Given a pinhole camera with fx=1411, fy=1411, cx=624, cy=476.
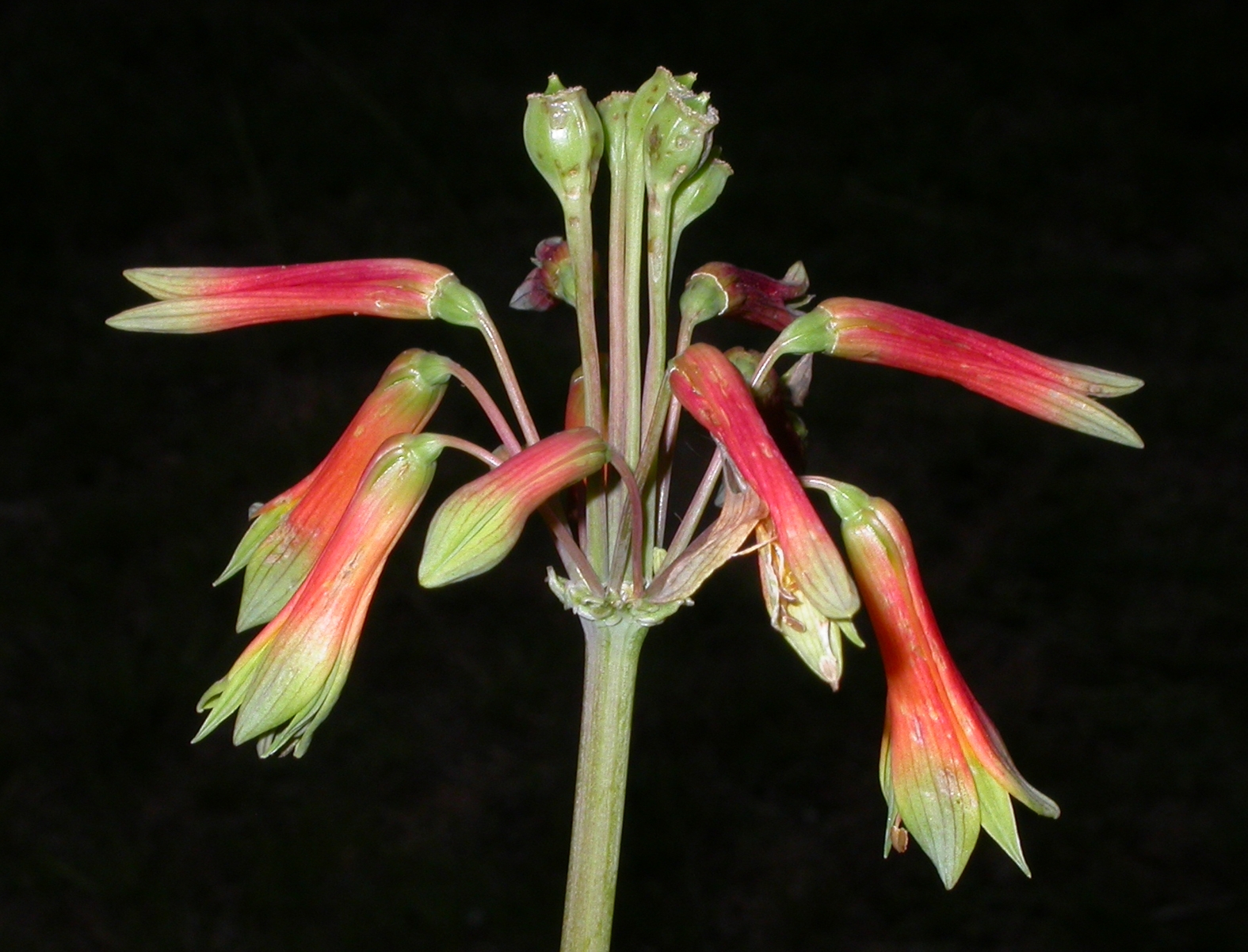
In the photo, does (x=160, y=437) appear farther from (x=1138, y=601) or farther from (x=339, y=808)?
(x=1138, y=601)

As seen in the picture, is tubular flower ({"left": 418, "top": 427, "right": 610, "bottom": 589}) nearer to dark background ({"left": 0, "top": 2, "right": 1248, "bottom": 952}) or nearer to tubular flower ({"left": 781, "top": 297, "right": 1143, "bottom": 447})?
tubular flower ({"left": 781, "top": 297, "right": 1143, "bottom": 447})

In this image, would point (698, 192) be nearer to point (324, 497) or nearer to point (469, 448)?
point (469, 448)

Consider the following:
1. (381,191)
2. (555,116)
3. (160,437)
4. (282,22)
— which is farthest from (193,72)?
(555,116)

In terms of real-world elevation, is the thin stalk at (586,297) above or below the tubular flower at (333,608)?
above

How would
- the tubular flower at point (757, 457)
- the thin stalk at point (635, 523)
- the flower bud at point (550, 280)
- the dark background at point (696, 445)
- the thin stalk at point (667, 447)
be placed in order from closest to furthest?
the tubular flower at point (757, 457) < the thin stalk at point (635, 523) < the thin stalk at point (667, 447) < the flower bud at point (550, 280) < the dark background at point (696, 445)

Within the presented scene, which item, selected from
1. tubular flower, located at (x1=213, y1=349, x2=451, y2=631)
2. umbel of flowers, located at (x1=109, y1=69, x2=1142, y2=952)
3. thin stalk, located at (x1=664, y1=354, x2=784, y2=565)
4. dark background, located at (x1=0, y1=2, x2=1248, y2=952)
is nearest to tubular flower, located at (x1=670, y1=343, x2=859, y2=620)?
umbel of flowers, located at (x1=109, y1=69, x2=1142, y2=952)

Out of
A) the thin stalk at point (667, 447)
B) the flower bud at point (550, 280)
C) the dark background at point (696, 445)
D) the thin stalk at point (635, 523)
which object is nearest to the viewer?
the thin stalk at point (635, 523)

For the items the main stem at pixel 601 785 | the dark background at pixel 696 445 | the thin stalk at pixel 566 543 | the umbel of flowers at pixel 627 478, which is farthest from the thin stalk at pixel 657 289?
the dark background at pixel 696 445

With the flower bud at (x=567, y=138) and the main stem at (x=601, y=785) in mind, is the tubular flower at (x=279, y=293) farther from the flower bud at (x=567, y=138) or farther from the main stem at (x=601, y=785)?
the main stem at (x=601, y=785)
